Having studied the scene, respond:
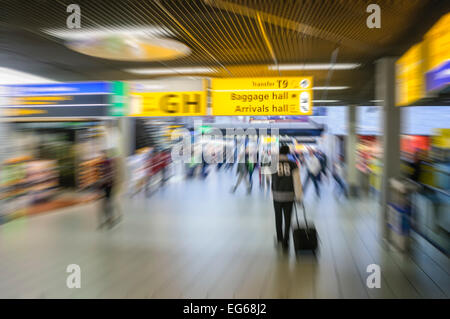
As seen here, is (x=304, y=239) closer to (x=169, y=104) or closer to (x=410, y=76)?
(x=410, y=76)

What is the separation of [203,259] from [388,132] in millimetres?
3797

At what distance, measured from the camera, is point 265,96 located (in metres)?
7.03

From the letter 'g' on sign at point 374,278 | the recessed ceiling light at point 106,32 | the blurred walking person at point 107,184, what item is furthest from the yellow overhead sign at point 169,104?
the letter 'g' on sign at point 374,278

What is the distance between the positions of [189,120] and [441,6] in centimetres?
1838

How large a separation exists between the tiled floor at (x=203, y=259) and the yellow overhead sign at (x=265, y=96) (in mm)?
2371

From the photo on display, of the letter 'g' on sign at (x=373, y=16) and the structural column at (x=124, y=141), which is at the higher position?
the letter 'g' on sign at (x=373, y=16)

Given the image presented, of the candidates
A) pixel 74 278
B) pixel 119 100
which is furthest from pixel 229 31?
pixel 74 278

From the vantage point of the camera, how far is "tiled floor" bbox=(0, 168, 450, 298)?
426 cm

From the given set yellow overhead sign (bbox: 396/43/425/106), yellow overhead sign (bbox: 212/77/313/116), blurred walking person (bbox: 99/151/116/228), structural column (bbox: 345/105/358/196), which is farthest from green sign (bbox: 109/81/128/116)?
structural column (bbox: 345/105/358/196)

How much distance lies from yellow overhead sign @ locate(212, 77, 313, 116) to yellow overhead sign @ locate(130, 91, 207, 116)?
1.19ft

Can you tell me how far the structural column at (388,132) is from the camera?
6199mm

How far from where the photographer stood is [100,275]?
4.74 metres

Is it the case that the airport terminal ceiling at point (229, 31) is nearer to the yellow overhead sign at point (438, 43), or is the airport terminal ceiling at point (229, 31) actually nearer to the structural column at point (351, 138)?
the yellow overhead sign at point (438, 43)
